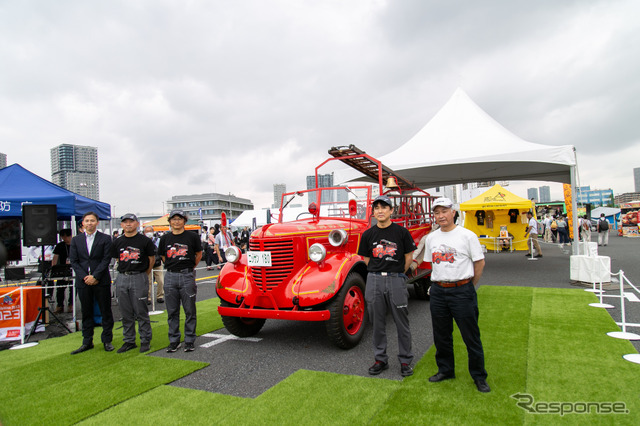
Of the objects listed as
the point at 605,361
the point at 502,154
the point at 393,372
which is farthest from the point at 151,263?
the point at 502,154

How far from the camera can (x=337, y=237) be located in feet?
16.4

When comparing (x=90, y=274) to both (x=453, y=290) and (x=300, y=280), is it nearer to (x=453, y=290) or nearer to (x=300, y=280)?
(x=300, y=280)

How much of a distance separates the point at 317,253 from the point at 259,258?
765mm

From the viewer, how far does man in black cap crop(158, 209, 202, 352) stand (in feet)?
16.5

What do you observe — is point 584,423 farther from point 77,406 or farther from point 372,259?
point 77,406

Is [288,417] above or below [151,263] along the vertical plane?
below

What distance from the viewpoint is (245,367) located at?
4.38m

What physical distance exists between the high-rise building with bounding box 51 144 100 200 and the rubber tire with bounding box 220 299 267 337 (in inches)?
2026

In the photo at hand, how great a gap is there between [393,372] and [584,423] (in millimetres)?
1675

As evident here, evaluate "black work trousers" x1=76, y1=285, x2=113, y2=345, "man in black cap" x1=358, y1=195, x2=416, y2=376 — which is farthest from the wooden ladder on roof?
"black work trousers" x1=76, y1=285, x2=113, y2=345

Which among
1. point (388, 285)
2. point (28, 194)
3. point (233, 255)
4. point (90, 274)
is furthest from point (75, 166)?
Result: point (388, 285)

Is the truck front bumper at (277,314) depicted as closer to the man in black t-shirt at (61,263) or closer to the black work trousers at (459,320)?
the black work trousers at (459,320)

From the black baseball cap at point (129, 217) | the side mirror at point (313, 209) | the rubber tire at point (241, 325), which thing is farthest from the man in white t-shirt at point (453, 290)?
the black baseball cap at point (129, 217)

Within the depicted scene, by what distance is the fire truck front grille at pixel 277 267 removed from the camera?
16.0 feet
